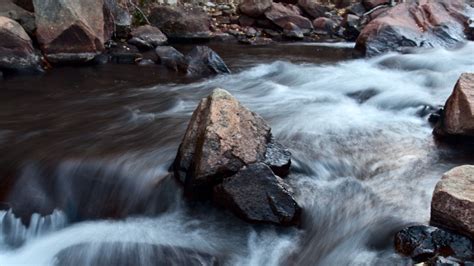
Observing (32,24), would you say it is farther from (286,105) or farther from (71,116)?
(286,105)

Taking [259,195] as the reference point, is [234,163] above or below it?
above

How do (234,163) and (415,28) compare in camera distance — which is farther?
(415,28)

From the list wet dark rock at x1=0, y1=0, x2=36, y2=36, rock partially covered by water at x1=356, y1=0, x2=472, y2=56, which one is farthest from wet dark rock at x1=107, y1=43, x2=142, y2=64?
rock partially covered by water at x1=356, y1=0, x2=472, y2=56

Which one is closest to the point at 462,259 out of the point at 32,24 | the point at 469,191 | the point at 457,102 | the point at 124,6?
the point at 469,191

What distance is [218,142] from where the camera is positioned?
379 centimetres

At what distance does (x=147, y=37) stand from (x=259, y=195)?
728 cm

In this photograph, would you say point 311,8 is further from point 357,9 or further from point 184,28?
point 184,28

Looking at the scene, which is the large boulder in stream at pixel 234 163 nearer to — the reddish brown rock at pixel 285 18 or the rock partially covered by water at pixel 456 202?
the rock partially covered by water at pixel 456 202

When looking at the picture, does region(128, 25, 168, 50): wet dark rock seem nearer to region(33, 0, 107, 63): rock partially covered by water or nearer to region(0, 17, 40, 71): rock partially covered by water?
region(33, 0, 107, 63): rock partially covered by water

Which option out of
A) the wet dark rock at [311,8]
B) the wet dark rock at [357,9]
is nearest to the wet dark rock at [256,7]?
the wet dark rock at [311,8]

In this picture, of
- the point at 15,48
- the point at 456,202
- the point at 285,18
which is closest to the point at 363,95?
the point at 456,202

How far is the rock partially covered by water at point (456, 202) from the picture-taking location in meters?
3.03

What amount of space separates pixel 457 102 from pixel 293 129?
1.74 metres

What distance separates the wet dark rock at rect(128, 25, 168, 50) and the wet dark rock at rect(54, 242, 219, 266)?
6842 millimetres
